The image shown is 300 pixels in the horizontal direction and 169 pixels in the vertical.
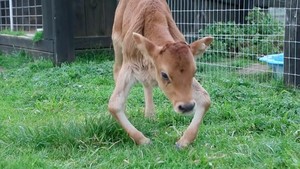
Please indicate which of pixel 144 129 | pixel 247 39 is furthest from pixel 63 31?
pixel 144 129

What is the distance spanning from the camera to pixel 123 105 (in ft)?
12.4

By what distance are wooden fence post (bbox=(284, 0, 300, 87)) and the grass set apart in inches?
6.8

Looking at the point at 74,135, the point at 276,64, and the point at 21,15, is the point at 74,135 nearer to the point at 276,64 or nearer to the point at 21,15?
the point at 276,64

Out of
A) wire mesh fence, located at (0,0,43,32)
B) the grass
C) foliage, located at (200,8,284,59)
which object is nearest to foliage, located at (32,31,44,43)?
wire mesh fence, located at (0,0,43,32)

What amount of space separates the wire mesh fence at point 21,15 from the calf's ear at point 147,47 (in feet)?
17.7

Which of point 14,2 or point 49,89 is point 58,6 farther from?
point 14,2

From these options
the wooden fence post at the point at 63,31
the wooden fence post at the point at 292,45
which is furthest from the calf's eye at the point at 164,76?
the wooden fence post at the point at 63,31

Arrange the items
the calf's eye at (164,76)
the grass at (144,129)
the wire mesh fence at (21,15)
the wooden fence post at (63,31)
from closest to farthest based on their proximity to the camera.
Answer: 1. the grass at (144,129)
2. the calf's eye at (164,76)
3. the wooden fence post at (63,31)
4. the wire mesh fence at (21,15)

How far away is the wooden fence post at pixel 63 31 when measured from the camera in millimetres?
7602

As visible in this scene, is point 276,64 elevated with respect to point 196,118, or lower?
elevated

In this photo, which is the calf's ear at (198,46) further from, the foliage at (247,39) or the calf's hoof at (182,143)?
the foliage at (247,39)

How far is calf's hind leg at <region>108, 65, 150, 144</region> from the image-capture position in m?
3.63

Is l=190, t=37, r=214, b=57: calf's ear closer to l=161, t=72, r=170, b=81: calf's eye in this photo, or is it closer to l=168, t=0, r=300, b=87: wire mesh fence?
l=161, t=72, r=170, b=81: calf's eye

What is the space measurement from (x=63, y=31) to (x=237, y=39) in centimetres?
274
